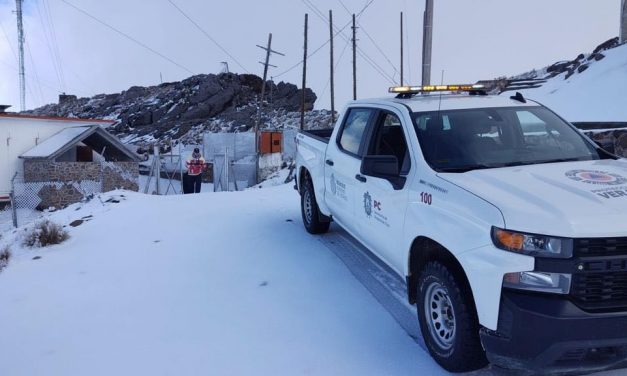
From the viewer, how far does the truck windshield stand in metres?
3.97

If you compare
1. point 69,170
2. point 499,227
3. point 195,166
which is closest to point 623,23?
point 195,166

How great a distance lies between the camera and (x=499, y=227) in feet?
9.53

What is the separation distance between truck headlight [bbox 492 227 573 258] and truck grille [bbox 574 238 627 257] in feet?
0.17

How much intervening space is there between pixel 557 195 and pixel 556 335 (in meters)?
0.79

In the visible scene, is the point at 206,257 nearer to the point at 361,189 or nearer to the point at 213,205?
the point at 361,189

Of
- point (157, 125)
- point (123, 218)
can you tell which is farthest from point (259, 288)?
point (157, 125)

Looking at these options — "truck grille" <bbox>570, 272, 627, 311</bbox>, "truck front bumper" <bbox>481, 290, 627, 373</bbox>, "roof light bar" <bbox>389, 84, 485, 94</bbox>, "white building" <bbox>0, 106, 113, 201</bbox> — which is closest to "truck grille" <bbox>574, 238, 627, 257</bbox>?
"truck grille" <bbox>570, 272, 627, 311</bbox>

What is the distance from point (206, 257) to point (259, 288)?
140 cm

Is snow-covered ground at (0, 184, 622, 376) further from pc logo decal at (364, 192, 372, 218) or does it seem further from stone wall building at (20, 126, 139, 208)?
stone wall building at (20, 126, 139, 208)

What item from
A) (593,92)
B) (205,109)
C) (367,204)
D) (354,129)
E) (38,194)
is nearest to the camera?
(367,204)

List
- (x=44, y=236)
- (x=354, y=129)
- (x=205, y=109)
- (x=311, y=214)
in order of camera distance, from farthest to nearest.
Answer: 1. (x=205, y=109)
2. (x=44, y=236)
3. (x=311, y=214)
4. (x=354, y=129)

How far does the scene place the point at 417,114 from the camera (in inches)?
176

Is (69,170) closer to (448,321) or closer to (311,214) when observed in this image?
(311,214)

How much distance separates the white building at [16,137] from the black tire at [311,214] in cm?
2581
